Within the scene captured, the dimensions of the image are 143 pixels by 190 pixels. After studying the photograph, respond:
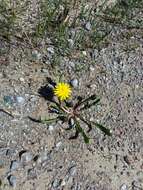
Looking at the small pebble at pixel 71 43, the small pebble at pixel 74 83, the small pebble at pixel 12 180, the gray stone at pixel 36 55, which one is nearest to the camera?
the small pebble at pixel 12 180

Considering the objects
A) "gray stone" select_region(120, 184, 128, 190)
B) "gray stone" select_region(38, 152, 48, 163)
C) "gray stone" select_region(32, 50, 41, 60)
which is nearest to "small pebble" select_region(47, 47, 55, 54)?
"gray stone" select_region(32, 50, 41, 60)

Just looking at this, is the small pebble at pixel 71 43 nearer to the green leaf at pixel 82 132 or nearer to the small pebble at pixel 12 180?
the green leaf at pixel 82 132

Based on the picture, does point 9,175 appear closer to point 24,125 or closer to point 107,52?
point 24,125

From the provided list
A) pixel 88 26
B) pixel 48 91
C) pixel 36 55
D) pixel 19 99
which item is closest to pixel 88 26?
pixel 88 26

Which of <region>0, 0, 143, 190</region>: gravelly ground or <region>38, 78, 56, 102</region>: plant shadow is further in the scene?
<region>38, 78, 56, 102</region>: plant shadow

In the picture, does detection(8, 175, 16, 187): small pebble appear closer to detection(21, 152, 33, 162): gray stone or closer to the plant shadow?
detection(21, 152, 33, 162): gray stone

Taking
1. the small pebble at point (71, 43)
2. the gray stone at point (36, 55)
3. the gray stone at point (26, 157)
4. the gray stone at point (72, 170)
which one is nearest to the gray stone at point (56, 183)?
the gray stone at point (72, 170)

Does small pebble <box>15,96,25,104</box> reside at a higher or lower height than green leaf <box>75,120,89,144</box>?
higher
